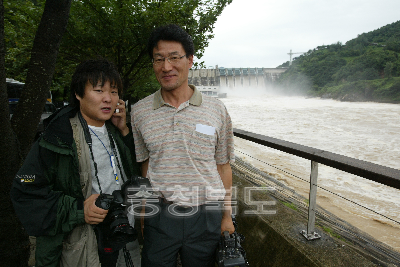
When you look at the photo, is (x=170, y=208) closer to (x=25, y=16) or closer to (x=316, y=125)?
(x=25, y=16)

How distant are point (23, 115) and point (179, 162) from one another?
1352mm

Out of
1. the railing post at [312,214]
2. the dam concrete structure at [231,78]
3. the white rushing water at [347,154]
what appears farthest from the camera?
the dam concrete structure at [231,78]

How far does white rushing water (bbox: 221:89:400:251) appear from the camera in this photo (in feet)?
20.4

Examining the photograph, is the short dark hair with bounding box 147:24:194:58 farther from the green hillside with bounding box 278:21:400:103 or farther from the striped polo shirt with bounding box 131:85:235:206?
the green hillside with bounding box 278:21:400:103

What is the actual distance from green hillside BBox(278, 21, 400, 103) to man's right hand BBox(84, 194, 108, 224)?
121 ft

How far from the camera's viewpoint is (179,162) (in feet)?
4.66

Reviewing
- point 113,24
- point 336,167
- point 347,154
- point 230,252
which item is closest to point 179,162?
point 230,252

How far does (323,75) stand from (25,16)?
171 feet

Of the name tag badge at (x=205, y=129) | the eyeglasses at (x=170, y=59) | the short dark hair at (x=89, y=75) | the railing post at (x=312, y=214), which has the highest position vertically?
the eyeglasses at (x=170, y=59)

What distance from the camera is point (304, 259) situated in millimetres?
1580

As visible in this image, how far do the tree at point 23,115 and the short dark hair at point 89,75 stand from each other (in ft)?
2.18

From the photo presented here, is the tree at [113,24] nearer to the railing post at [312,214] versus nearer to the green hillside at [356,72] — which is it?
the railing post at [312,214]

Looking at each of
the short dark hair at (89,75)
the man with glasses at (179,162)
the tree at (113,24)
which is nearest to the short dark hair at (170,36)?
the man with glasses at (179,162)

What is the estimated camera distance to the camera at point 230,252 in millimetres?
1295
